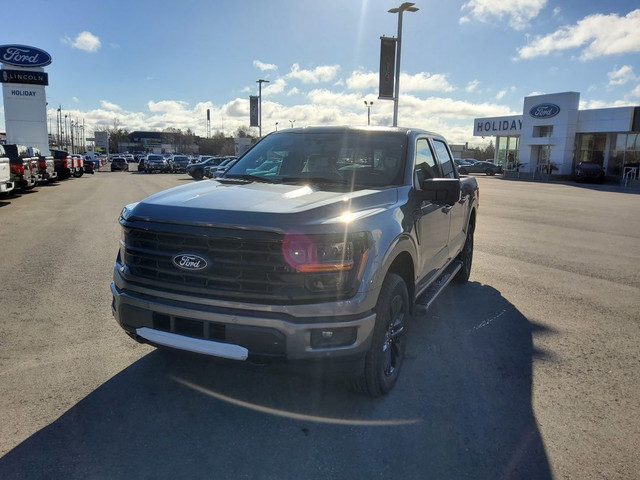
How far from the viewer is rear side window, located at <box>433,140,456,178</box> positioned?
5.45m

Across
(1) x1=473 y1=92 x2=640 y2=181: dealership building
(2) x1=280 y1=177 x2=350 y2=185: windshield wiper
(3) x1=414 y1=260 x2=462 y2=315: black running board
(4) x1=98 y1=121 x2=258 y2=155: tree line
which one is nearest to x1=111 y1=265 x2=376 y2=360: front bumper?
(3) x1=414 y1=260 x2=462 y2=315: black running board

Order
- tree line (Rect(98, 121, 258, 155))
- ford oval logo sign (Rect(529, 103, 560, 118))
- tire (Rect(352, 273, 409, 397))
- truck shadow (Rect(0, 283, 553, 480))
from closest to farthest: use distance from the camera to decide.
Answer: truck shadow (Rect(0, 283, 553, 480)), tire (Rect(352, 273, 409, 397)), ford oval logo sign (Rect(529, 103, 560, 118)), tree line (Rect(98, 121, 258, 155))

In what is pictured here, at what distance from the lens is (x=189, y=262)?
10.2ft

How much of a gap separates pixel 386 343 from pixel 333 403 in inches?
22.0

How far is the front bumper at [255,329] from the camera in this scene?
2875mm

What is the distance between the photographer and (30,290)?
19.7ft

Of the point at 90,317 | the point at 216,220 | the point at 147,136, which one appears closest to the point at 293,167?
the point at 216,220

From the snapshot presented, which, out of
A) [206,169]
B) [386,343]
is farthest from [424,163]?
[206,169]

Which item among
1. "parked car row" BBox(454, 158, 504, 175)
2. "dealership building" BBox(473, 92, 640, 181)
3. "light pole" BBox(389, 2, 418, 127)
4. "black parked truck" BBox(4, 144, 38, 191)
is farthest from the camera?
"parked car row" BBox(454, 158, 504, 175)

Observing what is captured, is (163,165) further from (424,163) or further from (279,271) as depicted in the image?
(279,271)

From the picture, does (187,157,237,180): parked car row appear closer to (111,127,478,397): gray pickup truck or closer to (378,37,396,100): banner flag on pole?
(111,127,478,397): gray pickup truck

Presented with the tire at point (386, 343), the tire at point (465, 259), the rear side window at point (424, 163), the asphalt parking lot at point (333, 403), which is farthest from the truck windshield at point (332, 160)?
the tire at point (465, 259)

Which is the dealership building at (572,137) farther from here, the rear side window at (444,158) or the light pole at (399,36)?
the rear side window at (444,158)

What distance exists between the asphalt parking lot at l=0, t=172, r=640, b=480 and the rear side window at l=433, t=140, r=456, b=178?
1.54m
